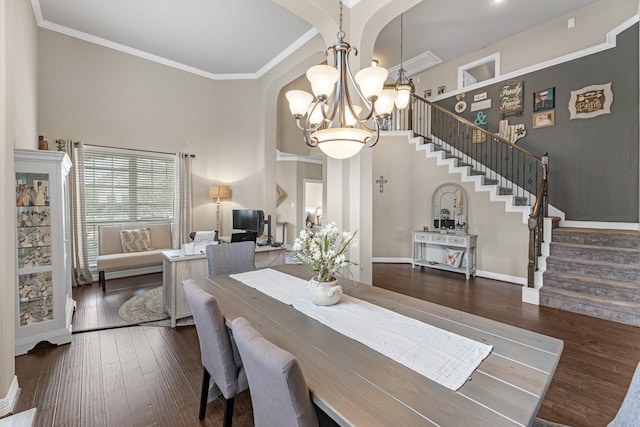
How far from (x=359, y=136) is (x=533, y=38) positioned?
5.61 m

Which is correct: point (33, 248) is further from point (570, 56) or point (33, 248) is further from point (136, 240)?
point (570, 56)

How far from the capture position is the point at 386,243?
6.43 meters

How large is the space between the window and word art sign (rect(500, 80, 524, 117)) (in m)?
6.54

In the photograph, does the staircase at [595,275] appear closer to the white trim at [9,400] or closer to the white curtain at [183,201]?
the white trim at [9,400]

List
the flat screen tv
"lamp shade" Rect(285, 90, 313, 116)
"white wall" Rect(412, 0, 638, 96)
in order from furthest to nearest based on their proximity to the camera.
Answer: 1. the flat screen tv
2. "white wall" Rect(412, 0, 638, 96)
3. "lamp shade" Rect(285, 90, 313, 116)

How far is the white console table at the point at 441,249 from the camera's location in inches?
204

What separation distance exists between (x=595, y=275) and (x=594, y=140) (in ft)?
7.80

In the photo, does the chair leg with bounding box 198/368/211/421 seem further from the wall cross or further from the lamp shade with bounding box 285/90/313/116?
the wall cross

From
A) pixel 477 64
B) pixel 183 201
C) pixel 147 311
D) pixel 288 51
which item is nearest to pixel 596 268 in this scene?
pixel 477 64

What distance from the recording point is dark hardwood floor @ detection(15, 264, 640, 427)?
1832mm

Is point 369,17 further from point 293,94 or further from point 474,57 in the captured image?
point 474,57

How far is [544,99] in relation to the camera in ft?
17.0

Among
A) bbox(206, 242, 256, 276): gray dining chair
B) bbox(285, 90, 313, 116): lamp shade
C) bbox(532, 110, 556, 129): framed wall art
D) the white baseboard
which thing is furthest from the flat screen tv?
bbox(532, 110, 556, 129): framed wall art

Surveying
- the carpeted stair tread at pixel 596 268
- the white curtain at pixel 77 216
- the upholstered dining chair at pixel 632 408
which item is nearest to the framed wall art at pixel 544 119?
the carpeted stair tread at pixel 596 268
